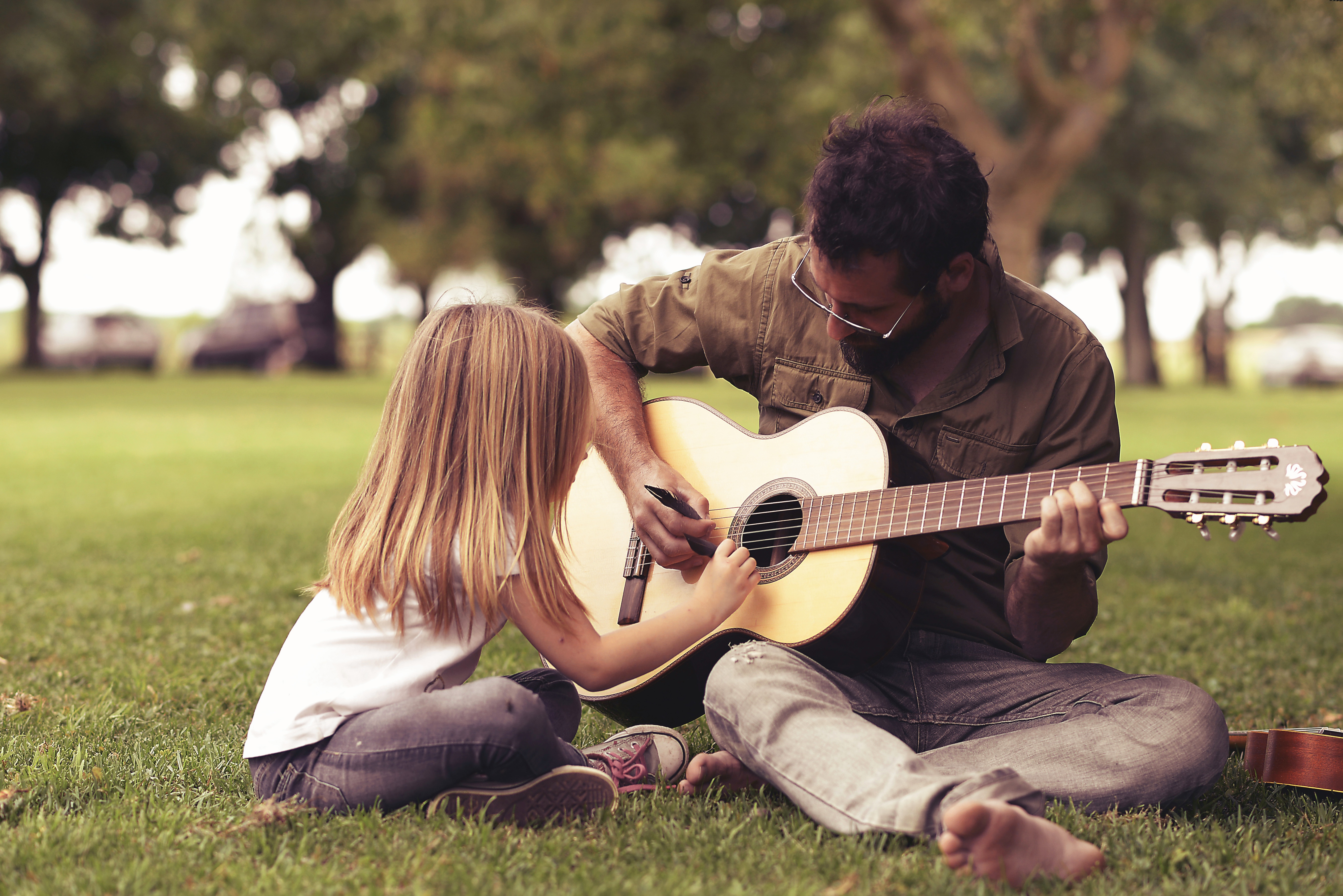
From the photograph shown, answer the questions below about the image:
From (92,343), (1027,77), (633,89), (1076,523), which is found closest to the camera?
(1076,523)

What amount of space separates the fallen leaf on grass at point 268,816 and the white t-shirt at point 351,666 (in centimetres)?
12

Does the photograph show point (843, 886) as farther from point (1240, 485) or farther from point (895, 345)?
point (895, 345)

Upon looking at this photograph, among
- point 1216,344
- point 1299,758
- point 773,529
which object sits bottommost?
point 1216,344

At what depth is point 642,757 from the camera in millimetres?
3154

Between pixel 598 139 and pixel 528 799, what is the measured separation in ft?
48.0

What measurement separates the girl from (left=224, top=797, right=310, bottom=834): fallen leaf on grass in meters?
0.05

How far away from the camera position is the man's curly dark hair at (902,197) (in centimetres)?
300

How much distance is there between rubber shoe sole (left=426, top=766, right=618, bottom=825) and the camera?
2.73 m

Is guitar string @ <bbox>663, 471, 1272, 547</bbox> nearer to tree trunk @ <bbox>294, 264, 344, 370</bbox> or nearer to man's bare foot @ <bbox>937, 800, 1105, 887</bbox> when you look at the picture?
man's bare foot @ <bbox>937, 800, 1105, 887</bbox>

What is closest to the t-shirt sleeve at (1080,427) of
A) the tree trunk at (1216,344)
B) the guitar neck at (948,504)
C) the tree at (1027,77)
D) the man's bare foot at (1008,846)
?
the guitar neck at (948,504)

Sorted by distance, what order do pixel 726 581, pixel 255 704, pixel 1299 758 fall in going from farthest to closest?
pixel 255 704, pixel 1299 758, pixel 726 581

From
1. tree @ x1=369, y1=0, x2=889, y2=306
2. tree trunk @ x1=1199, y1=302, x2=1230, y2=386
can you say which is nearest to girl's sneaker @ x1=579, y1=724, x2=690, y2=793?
tree @ x1=369, y1=0, x2=889, y2=306

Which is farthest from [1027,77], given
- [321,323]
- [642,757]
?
[321,323]

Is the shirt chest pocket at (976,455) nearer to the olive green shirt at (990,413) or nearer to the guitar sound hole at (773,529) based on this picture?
the olive green shirt at (990,413)
